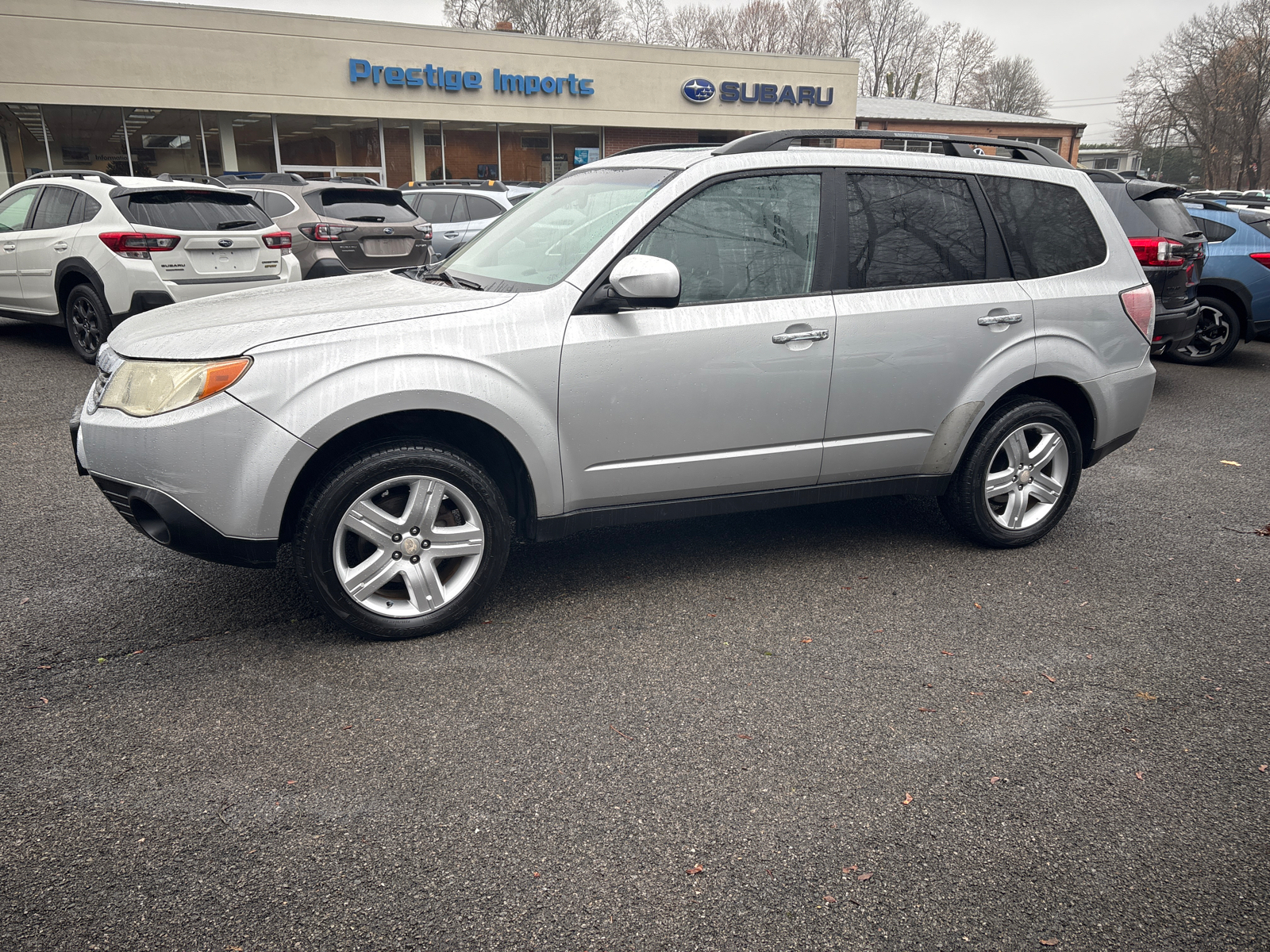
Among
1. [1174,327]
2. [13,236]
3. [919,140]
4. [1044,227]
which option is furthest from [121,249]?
[1174,327]

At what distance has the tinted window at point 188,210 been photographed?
8.48 meters

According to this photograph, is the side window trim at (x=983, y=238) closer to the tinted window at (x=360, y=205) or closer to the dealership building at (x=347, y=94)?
the tinted window at (x=360, y=205)

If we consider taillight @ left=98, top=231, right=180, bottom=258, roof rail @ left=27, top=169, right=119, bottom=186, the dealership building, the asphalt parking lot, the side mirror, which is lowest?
the asphalt parking lot

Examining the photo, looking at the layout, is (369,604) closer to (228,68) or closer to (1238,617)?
(1238,617)

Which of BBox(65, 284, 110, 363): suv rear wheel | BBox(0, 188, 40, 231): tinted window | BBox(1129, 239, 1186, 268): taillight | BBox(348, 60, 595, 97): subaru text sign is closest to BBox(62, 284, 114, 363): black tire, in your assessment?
BBox(65, 284, 110, 363): suv rear wheel

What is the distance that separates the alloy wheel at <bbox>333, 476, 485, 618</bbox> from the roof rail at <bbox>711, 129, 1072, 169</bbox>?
1921 mm

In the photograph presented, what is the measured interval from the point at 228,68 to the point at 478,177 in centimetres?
758

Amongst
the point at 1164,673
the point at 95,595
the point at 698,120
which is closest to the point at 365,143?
the point at 698,120

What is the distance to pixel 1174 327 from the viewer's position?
8.30m

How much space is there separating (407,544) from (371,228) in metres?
8.66

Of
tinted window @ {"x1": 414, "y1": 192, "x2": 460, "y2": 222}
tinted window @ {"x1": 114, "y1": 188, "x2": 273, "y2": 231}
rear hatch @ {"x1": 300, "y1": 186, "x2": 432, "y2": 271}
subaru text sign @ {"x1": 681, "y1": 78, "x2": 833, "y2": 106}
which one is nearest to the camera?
tinted window @ {"x1": 114, "y1": 188, "x2": 273, "y2": 231}

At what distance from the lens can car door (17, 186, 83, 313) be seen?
8766mm

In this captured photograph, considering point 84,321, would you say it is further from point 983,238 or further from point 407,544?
point 983,238

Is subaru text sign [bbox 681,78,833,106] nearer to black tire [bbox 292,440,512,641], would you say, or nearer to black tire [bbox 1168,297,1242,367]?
black tire [bbox 1168,297,1242,367]
